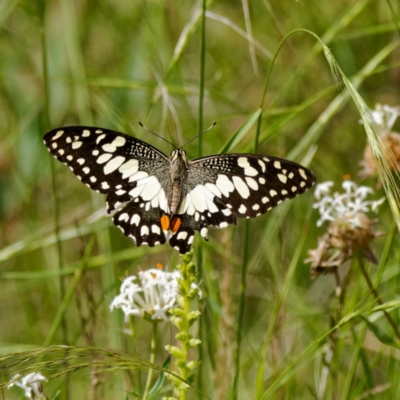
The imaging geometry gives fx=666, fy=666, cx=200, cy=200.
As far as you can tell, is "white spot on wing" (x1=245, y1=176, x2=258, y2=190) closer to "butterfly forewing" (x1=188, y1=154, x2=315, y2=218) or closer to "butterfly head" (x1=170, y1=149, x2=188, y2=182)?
"butterfly forewing" (x1=188, y1=154, x2=315, y2=218)

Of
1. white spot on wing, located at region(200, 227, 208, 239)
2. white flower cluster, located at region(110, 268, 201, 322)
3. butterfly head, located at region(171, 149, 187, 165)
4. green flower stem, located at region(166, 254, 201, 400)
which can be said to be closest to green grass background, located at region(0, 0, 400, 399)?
butterfly head, located at region(171, 149, 187, 165)

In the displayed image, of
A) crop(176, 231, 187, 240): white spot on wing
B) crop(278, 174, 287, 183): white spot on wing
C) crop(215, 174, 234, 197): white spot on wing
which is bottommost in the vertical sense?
crop(176, 231, 187, 240): white spot on wing

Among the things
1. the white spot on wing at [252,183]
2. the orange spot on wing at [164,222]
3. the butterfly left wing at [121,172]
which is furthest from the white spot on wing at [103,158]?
the white spot on wing at [252,183]

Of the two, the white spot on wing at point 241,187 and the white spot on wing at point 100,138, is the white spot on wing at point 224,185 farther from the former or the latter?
A: the white spot on wing at point 100,138

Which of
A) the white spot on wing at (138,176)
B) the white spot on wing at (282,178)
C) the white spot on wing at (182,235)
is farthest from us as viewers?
the white spot on wing at (138,176)

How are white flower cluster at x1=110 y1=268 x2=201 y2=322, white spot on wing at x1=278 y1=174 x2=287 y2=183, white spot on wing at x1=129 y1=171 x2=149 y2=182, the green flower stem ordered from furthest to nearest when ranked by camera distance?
white spot on wing at x1=129 y1=171 x2=149 y2=182 → white spot on wing at x1=278 y1=174 x2=287 y2=183 → white flower cluster at x1=110 y1=268 x2=201 y2=322 → the green flower stem

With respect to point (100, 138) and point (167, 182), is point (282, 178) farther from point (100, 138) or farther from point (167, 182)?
point (100, 138)

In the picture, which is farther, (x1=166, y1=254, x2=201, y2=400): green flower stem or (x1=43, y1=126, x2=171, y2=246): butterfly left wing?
(x1=43, y1=126, x2=171, y2=246): butterfly left wing

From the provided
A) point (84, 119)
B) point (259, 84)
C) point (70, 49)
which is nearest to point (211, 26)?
point (259, 84)
